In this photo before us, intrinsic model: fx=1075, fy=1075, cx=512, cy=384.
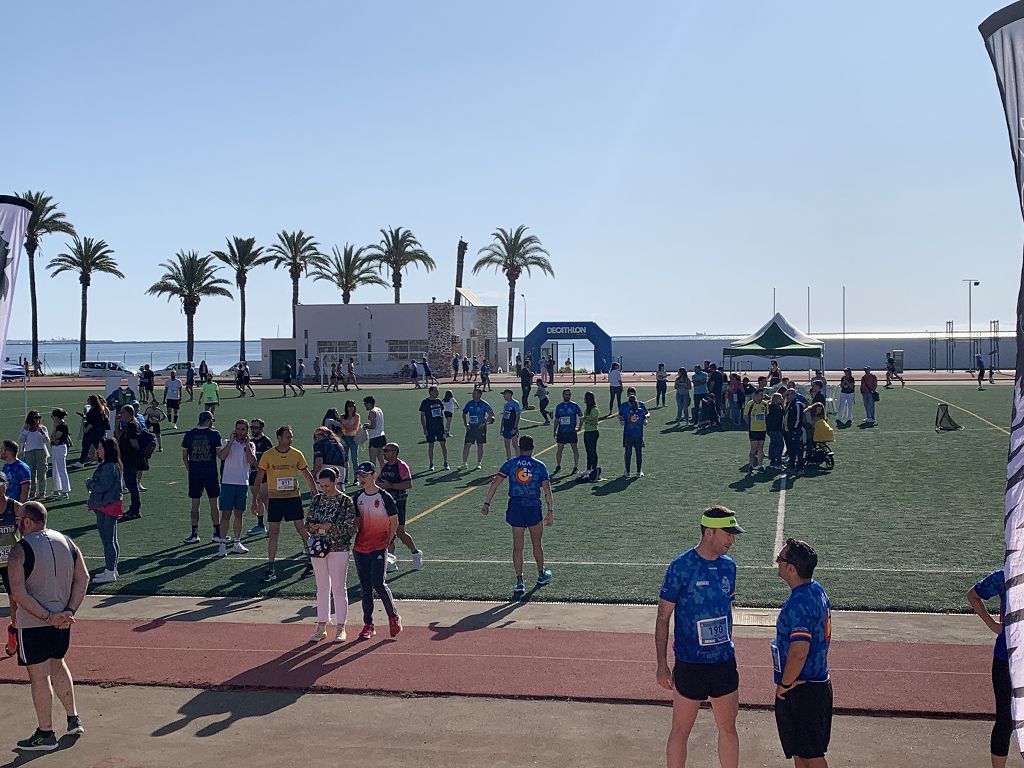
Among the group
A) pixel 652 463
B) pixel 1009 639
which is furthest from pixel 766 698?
pixel 652 463

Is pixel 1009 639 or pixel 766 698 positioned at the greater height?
pixel 1009 639

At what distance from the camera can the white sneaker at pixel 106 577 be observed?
12945 mm

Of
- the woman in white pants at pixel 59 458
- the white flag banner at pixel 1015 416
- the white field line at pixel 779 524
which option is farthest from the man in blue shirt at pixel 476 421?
the white flag banner at pixel 1015 416

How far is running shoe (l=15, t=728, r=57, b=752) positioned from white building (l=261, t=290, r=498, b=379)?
61.5 metres

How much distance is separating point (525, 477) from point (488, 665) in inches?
112

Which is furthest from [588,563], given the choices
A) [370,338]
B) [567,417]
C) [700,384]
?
[370,338]

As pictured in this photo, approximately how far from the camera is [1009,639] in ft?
15.8

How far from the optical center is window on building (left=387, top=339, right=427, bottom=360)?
230ft

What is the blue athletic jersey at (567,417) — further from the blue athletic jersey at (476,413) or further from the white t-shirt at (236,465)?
the white t-shirt at (236,465)

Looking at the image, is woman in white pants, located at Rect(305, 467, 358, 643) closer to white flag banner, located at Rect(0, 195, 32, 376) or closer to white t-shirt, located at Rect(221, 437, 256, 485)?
white flag banner, located at Rect(0, 195, 32, 376)

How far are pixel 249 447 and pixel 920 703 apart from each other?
361 inches

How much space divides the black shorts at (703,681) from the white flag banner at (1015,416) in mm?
1916

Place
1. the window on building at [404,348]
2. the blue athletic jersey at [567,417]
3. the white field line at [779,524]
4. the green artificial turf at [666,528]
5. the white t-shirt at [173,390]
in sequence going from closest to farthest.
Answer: the green artificial turf at [666,528] → the white field line at [779,524] → the blue athletic jersey at [567,417] → the white t-shirt at [173,390] → the window on building at [404,348]

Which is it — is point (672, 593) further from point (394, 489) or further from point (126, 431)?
point (126, 431)
